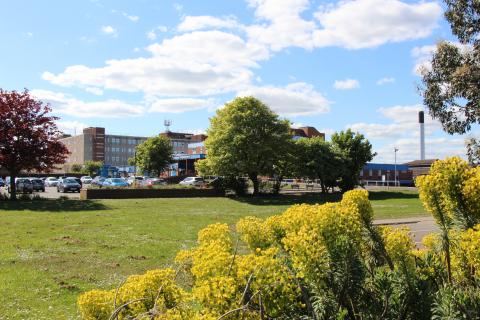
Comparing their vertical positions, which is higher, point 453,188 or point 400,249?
point 453,188

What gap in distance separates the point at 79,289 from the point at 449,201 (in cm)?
775

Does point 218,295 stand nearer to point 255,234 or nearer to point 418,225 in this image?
point 255,234

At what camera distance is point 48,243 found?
14641 mm

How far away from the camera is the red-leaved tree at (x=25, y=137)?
2945cm

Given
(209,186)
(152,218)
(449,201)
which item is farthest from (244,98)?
(449,201)

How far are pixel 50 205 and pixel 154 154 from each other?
48013 mm

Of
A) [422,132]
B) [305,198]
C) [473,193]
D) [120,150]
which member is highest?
[120,150]

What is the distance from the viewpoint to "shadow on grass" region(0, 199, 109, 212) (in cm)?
2719

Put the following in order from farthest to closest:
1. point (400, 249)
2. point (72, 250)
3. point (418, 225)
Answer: point (418, 225) < point (72, 250) < point (400, 249)

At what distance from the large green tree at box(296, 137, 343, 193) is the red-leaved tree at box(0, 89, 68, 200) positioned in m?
22.1

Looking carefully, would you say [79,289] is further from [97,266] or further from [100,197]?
[100,197]

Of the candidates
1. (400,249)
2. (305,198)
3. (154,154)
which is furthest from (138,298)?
(154,154)

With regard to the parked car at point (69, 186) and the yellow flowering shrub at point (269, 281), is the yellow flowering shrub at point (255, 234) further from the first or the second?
the parked car at point (69, 186)

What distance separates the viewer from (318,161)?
4316 centimetres
